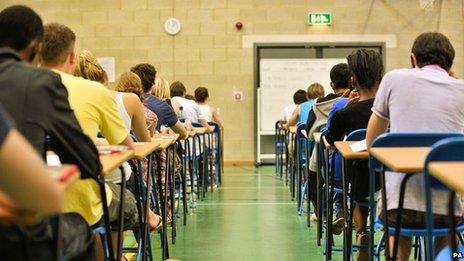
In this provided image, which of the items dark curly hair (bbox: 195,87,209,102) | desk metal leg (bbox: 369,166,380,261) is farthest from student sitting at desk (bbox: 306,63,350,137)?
dark curly hair (bbox: 195,87,209,102)

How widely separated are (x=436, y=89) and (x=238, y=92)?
7.98m

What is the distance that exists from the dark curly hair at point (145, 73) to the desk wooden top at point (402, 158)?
9.32 feet

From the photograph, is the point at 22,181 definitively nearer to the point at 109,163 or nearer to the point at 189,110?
the point at 109,163

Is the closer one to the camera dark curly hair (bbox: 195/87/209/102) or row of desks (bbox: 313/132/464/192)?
row of desks (bbox: 313/132/464/192)

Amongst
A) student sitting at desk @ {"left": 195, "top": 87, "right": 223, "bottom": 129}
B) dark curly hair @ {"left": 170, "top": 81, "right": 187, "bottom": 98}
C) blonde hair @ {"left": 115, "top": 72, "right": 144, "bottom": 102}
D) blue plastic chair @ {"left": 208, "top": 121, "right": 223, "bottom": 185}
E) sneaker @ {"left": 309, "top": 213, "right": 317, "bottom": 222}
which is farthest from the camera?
student sitting at desk @ {"left": 195, "top": 87, "right": 223, "bottom": 129}

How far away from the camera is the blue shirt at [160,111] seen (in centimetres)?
514

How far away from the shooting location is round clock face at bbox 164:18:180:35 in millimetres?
10570

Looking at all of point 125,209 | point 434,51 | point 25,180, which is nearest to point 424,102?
point 434,51

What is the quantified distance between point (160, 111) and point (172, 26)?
221 inches

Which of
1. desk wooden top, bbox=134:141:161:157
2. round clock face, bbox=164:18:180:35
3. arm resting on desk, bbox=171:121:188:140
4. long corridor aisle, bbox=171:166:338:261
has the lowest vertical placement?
long corridor aisle, bbox=171:166:338:261

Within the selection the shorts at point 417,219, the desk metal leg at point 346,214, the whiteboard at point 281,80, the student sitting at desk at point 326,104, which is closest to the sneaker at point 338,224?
the student sitting at desk at point 326,104

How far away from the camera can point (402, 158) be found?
218 cm

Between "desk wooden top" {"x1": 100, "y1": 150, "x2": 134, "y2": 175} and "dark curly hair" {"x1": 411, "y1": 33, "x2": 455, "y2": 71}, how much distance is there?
48.9 inches

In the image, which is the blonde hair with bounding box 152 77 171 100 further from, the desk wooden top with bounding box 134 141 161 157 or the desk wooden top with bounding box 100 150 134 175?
the desk wooden top with bounding box 100 150 134 175
